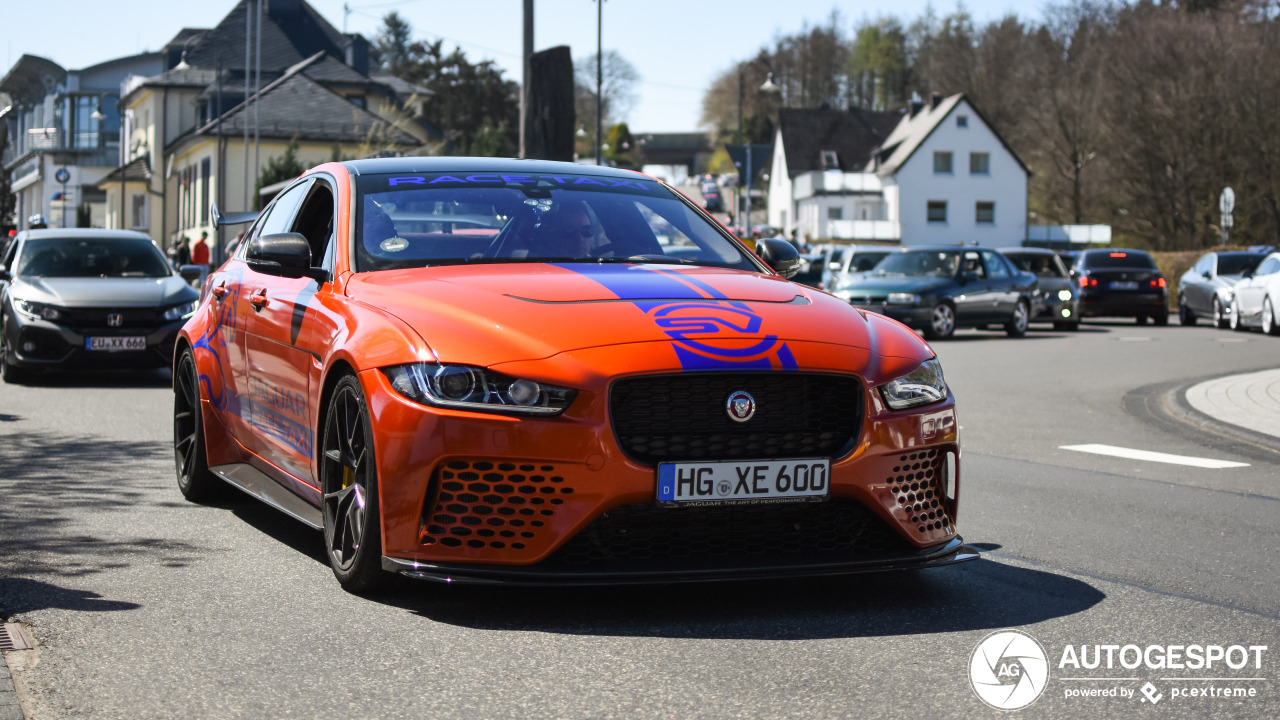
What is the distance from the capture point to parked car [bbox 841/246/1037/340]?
26.0 metres

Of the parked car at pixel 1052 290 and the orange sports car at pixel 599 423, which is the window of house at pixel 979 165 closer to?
the parked car at pixel 1052 290

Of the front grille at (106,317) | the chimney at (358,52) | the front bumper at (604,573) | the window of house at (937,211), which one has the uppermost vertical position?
the chimney at (358,52)

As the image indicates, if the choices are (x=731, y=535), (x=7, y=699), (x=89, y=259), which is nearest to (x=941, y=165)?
(x=89, y=259)

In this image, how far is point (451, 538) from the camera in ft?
15.6

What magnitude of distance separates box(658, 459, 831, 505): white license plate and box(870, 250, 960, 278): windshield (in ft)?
73.7

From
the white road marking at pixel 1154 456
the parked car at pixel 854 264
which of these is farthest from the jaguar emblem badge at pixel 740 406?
the parked car at pixel 854 264

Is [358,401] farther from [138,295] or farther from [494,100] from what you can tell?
[494,100]

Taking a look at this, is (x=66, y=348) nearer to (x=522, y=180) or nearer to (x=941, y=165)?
(x=522, y=180)

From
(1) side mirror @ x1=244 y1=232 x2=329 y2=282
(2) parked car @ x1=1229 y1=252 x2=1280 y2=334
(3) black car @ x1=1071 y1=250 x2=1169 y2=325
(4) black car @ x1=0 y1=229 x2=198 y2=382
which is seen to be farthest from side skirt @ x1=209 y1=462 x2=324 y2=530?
(3) black car @ x1=1071 y1=250 x2=1169 y2=325

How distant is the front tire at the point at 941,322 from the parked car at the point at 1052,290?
3444 millimetres

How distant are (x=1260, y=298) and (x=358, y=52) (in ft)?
201

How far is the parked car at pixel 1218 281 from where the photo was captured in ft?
96.9

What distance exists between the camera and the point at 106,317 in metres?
15.2

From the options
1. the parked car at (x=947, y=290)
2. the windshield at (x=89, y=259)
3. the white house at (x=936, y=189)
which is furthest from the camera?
the white house at (x=936, y=189)
